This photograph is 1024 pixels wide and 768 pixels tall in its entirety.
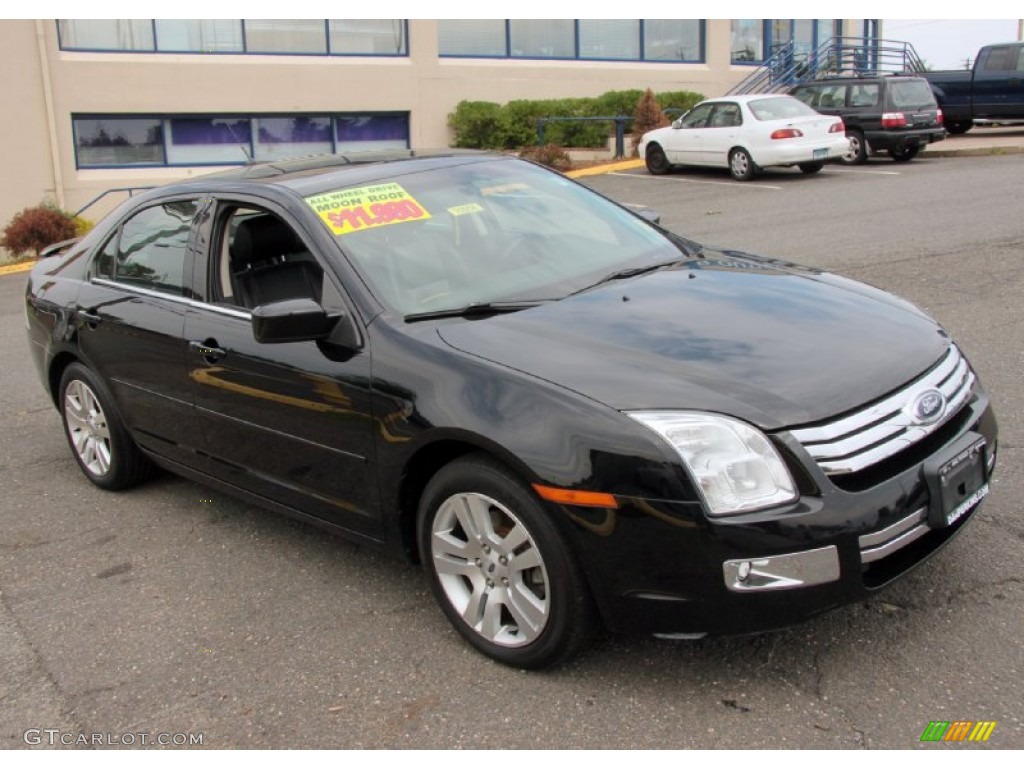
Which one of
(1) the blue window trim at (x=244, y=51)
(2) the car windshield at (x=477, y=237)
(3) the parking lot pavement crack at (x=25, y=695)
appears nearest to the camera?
(3) the parking lot pavement crack at (x=25, y=695)

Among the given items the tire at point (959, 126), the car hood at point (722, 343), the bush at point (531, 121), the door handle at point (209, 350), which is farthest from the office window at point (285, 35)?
the car hood at point (722, 343)

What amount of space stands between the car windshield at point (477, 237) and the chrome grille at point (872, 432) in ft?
4.06

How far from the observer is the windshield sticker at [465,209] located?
4.32 metres

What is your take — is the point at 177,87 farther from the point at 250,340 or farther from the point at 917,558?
the point at 917,558

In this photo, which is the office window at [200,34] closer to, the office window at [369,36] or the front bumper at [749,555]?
the office window at [369,36]

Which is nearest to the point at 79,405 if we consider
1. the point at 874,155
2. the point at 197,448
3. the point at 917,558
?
the point at 197,448

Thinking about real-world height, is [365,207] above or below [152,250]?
above

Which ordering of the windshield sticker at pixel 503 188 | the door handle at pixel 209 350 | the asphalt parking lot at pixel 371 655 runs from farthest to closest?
the windshield sticker at pixel 503 188, the door handle at pixel 209 350, the asphalt parking lot at pixel 371 655

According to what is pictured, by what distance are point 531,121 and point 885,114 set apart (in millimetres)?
7836

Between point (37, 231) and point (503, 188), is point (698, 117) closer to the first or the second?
point (37, 231)

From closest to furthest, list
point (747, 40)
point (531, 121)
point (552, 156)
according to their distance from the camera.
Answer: point (552, 156), point (531, 121), point (747, 40)

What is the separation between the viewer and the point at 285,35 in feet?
72.2

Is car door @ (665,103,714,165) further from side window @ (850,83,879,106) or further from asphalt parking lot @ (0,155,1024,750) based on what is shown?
asphalt parking lot @ (0,155,1024,750)

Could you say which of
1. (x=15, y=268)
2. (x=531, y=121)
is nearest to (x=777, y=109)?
(x=531, y=121)
